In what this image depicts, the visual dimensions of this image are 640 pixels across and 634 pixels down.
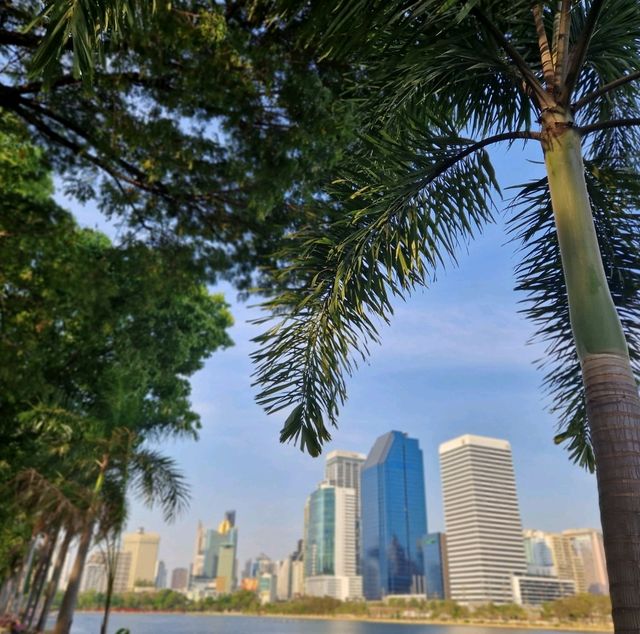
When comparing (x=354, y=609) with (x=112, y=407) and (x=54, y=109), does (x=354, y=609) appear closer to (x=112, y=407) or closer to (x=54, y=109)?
(x=112, y=407)

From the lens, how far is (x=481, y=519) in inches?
3782

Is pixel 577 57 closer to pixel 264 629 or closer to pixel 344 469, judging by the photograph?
pixel 264 629

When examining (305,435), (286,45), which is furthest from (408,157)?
(286,45)

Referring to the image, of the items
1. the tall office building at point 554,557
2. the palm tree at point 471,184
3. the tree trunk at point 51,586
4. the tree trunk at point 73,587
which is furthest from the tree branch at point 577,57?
the tall office building at point 554,557

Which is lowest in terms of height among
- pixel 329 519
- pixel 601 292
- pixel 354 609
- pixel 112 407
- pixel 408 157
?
pixel 354 609

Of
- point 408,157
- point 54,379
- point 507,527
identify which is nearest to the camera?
point 408,157

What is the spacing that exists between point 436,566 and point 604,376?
4856 inches

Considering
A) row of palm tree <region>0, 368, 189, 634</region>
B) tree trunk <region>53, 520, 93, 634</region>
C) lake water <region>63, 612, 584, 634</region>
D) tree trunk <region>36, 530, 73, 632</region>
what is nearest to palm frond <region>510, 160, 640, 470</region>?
row of palm tree <region>0, 368, 189, 634</region>

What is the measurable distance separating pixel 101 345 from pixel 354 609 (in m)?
85.4

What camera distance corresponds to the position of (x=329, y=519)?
128875 mm

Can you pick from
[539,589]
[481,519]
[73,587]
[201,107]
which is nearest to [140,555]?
[481,519]

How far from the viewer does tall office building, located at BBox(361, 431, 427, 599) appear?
386 feet

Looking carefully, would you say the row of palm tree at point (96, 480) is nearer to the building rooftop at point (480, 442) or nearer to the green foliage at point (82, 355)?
the green foliage at point (82, 355)

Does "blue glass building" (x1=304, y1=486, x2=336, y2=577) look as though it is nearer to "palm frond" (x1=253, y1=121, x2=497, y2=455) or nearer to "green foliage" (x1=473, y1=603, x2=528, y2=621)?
"green foliage" (x1=473, y1=603, x2=528, y2=621)
